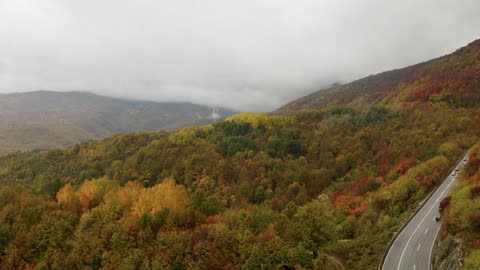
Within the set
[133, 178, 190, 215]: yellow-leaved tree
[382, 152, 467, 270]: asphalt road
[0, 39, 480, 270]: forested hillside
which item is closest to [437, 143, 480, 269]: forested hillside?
[382, 152, 467, 270]: asphalt road

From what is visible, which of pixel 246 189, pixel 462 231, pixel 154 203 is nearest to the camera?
pixel 462 231

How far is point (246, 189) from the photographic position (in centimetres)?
12788

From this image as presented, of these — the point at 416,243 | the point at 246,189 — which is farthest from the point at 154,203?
the point at 246,189

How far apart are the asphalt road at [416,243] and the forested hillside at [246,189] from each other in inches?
86.3

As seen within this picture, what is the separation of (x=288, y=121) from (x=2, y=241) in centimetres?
14741

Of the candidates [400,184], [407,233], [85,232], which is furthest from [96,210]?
[400,184]

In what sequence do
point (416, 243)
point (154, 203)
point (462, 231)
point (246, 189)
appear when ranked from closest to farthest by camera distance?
point (462, 231), point (416, 243), point (154, 203), point (246, 189)

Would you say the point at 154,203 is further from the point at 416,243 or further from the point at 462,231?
the point at 462,231

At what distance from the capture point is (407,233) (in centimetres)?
5122

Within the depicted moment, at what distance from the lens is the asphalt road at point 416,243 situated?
4309cm

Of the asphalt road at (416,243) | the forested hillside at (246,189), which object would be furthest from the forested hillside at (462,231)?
the forested hillside at (246,189)

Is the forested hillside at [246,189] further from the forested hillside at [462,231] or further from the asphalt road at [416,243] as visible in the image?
the forested hillside at [462,231]

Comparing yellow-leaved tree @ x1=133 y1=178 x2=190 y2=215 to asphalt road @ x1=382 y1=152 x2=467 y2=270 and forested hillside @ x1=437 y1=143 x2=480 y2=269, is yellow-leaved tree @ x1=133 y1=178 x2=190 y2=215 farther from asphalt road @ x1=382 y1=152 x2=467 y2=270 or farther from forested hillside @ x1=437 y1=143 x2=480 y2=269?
forested hillside @ x1=437 y1=143 x2=480 y2=269

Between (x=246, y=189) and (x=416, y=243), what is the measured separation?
8338 cm
